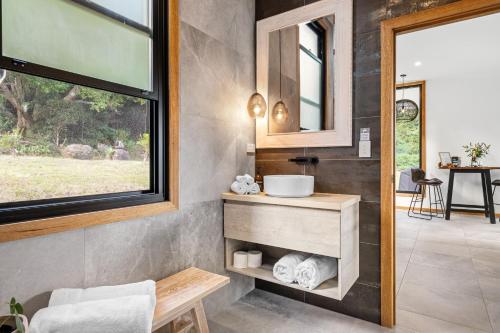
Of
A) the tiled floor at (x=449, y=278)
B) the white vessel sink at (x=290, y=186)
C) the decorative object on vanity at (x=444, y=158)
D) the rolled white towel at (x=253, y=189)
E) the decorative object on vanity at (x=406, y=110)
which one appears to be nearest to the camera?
the white vessel sink at (x=290, y=186)

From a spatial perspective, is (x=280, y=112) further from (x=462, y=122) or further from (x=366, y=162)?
(x=462, y=122)

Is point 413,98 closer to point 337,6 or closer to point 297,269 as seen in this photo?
point 337,6

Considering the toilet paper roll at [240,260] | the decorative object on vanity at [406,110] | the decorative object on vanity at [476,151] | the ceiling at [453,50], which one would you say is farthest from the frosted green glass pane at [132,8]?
the decorative object on vanity at [476,151]

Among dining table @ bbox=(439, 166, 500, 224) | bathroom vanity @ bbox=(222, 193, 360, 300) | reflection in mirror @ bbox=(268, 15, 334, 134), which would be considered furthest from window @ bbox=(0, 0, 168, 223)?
dining table @ bbox=(439, 166, 500, 224)

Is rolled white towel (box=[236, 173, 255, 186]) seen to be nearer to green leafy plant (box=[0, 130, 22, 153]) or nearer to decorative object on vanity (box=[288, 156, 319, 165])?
decorative object on vanity (box=[288, 156, 319, 165])

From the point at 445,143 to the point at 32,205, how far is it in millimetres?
6710

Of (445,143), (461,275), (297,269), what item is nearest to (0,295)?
(297,269)


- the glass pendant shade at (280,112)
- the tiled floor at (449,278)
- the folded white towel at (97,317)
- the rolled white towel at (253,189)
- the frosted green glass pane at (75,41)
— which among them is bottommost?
the tiled floor at (449,278)

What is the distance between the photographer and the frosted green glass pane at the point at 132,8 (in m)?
1.48

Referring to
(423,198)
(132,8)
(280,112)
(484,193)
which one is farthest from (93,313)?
(423,198)

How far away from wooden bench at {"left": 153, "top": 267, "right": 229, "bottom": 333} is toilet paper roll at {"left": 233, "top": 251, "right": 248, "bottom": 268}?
0.41m

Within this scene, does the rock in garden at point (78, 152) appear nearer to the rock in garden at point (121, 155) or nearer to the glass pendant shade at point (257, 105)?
the rock in garden at point (121, 155)

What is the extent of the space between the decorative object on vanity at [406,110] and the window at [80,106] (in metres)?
5.80

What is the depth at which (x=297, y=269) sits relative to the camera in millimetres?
1814
